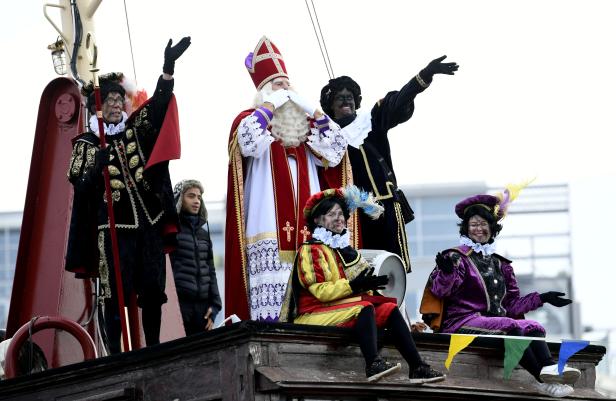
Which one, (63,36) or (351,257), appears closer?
(351,257)

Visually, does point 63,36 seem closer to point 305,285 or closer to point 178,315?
point 178,315

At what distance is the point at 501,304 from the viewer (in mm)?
12391

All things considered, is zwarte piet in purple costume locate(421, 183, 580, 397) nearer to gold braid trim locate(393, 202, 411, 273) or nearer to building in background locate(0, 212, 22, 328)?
gold braid trim locate(393, 202, 411, 273)

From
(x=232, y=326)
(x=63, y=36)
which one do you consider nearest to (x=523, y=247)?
(x=63, y=36)

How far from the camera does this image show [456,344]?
456 inches

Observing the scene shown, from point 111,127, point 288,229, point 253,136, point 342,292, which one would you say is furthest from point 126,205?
point 342,292

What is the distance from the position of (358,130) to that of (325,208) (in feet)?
6.13

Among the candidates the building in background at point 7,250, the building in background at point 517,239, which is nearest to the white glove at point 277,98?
the building in background at point 517,239

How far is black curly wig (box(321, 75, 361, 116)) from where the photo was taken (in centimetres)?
1337

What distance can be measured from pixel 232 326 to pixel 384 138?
3.17 meters

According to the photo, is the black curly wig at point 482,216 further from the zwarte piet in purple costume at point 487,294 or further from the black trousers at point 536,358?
the black trousers at point 536,358

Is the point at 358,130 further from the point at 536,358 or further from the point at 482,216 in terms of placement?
the point at 536,358

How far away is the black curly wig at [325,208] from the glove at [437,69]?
1.70m

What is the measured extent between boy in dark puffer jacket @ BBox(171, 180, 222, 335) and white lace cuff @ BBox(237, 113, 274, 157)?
0.90 meters
